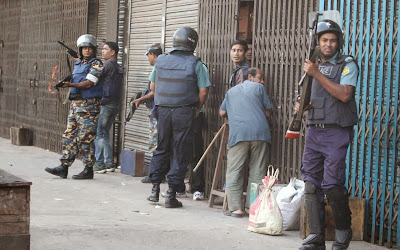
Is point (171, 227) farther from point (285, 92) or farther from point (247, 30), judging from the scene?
point (247, 30)

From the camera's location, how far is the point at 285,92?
8664 millimetres

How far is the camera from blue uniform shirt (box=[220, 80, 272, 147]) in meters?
8.48

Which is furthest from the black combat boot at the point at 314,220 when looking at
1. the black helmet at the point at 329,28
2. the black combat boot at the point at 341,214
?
the black helmet at the point at 329,28

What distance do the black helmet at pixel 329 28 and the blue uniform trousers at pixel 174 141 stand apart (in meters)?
2.67

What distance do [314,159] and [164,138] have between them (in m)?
Result: 2.73

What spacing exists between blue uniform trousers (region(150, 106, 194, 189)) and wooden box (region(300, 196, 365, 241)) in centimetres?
204

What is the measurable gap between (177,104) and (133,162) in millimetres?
3186

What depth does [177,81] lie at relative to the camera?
8930mm

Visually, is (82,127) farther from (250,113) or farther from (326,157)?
(326,157)

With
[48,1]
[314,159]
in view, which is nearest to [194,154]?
[314,159]

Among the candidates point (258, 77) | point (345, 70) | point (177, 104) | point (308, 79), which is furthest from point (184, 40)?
point (345, 70)

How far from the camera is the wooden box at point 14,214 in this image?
18.7 ft

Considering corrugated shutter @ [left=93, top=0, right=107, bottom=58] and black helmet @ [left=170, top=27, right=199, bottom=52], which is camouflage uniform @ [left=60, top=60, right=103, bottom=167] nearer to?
black helmet @ [left=170, top=27, right=199, bottom=52]

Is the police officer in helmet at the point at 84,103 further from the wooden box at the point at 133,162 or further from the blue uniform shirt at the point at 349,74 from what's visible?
the blue uniform shirt at the point at 349,74
